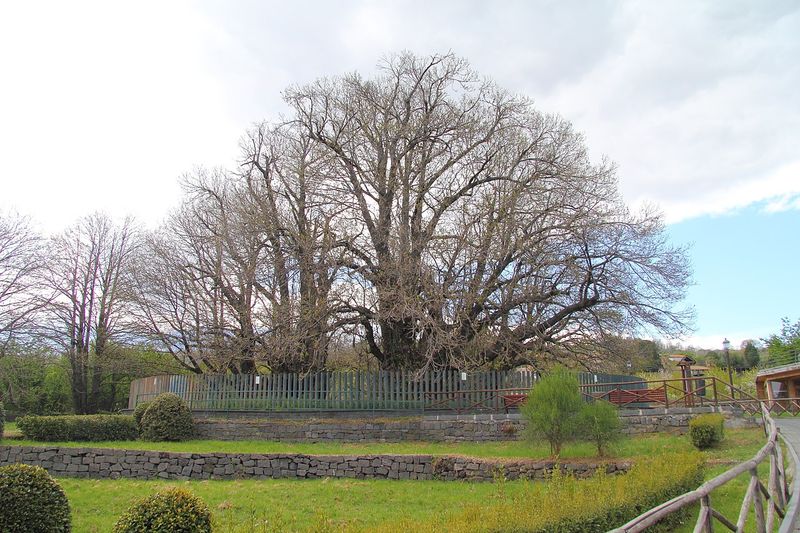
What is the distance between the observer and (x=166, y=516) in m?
7.50

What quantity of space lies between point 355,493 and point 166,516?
7107 millimetres

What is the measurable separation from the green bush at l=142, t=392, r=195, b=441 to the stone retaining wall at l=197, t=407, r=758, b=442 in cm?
77

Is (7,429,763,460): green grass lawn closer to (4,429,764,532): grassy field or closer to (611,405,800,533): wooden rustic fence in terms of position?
(4,429,764,532): grassy field

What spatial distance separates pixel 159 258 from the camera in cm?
2930

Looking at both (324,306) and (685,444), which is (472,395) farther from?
(685,444)

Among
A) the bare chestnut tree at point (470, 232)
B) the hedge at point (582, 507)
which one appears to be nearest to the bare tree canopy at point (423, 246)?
the bare chestnut tree at point (470, 232)

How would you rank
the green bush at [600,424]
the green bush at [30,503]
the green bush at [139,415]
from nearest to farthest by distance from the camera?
1. the green bush at [30,503]
2. the green bush at [600,424]
3. the green bush at [139,415]

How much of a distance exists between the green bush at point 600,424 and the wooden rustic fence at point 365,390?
5.65 m

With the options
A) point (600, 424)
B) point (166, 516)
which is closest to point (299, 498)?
point (166, 516)

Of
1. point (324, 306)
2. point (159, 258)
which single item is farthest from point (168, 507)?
point (159, 258)

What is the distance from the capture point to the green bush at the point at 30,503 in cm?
898

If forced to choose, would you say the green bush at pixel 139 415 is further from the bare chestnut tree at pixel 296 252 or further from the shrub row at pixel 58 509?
the shrub row at pixel 58 509

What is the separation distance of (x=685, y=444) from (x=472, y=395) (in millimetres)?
8081

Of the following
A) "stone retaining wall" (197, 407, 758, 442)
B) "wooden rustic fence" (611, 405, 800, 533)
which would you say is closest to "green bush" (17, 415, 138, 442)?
"stone retaining wall" (197, 407, 758, 442)
